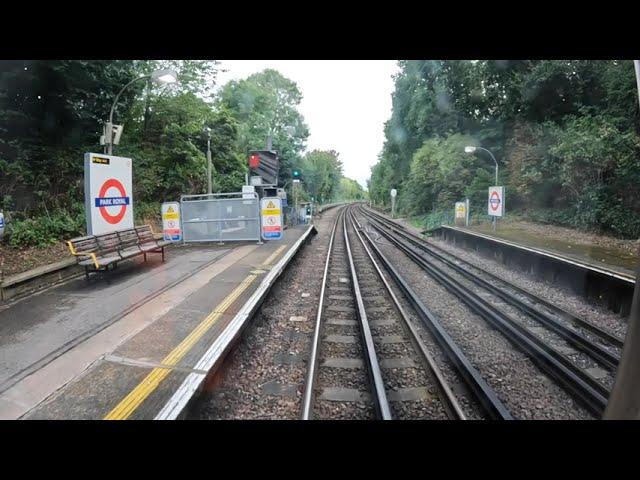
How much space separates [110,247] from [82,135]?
6.94m

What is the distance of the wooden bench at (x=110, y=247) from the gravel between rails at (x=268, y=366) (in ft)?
10.9

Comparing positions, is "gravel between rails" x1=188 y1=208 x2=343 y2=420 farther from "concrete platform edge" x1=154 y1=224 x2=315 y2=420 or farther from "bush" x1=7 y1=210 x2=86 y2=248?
"bush" x1=7 y1=210 x2=86 y2=248

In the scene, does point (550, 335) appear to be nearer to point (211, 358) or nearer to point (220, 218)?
point (211, 358)

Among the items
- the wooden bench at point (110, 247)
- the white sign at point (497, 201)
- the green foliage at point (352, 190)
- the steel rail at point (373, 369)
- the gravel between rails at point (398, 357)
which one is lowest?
the gravel between rails at point (398, 357)

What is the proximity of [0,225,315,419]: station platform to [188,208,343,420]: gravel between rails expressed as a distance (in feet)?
1.21

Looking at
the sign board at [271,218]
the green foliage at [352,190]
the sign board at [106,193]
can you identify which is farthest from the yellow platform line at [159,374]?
the green foliage at [352,190]

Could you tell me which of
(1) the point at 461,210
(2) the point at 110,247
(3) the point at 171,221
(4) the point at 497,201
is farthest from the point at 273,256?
(1) the point at 461,210

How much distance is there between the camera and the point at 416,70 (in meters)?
31.1

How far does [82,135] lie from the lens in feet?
40.8

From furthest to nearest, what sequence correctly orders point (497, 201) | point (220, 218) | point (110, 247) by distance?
point (497, 201), point (220, 218), point (110, 247)

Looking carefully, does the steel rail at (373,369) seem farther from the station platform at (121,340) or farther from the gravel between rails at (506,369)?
the station platform at (121,340)

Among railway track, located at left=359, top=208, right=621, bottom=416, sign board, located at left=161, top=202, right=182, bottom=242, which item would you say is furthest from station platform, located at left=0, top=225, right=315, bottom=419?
railway track, located at left=359, top=208, right=621, bottom=416

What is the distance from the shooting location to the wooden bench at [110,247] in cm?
693

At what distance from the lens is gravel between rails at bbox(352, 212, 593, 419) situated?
387 centimetres
